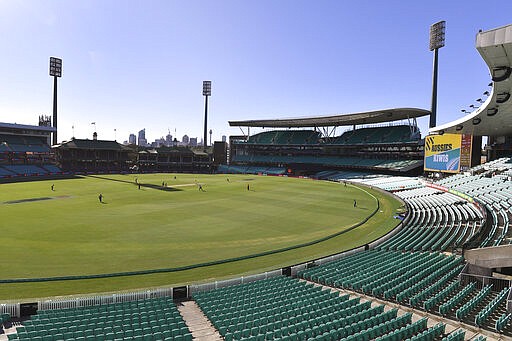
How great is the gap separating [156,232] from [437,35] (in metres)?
91.3

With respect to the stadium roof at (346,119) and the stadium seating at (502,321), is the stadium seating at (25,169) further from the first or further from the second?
the stadium seating at (502,321)

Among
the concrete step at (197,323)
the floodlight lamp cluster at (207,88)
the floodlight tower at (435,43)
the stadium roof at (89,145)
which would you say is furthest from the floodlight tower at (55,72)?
the floodlight tower at (435,43)

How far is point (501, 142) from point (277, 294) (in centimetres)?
5942

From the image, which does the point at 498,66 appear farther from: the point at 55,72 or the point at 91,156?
the point at 55,72

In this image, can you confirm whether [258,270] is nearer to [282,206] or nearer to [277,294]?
[277,294]

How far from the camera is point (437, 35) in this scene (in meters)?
85.6

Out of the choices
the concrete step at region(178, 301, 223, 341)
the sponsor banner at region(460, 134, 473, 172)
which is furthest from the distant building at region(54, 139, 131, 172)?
the concrete step at region(178, 301, 223, 341)

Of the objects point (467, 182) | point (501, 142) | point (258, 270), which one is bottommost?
point (258, 270)

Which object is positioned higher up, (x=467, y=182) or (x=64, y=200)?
(x=467, y=182)

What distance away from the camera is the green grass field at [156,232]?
21.0m

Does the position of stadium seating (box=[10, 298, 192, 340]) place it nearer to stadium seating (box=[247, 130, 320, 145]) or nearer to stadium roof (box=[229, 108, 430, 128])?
stadium roof (box=[229, 108, 430, 128])

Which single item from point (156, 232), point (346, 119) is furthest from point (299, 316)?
point (346, 119)

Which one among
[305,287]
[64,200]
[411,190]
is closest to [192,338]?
→ [305,287]

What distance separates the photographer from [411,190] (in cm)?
5803
